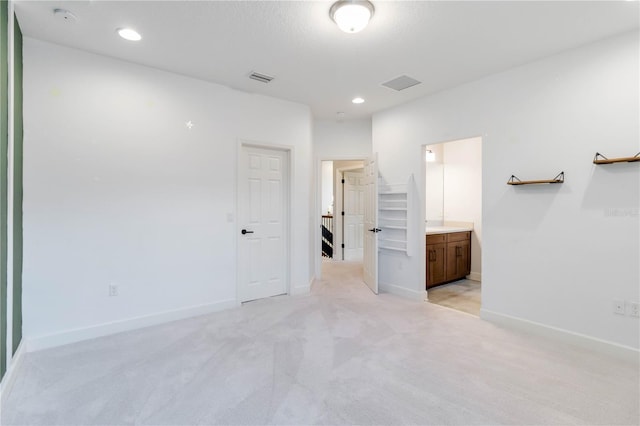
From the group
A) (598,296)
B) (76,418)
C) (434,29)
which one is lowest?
(76,418)

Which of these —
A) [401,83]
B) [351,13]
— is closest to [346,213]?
[401,83]

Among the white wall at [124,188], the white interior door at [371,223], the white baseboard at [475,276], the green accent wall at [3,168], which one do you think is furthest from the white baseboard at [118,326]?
the white baseboard at [475,276]

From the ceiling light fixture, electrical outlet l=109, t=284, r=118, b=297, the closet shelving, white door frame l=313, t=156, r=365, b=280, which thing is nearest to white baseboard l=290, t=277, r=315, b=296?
white door frame l=313, t=156, r=365, b=280

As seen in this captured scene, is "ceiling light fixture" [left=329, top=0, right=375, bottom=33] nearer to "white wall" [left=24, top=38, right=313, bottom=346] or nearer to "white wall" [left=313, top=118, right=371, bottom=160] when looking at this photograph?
"white wall" [left=24, top=38, right=313, bottom=346]

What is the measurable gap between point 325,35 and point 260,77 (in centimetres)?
115

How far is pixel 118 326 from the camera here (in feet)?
10.2

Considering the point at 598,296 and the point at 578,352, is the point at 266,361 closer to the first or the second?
the point at 578,352

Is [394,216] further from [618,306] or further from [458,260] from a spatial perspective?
[618,306]

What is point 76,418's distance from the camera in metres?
1.86

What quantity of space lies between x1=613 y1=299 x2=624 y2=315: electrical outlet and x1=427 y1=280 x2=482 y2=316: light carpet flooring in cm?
125

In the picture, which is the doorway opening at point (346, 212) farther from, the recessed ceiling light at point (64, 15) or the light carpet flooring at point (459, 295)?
the recessed ceiling light at point (64, 15)

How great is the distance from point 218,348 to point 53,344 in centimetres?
149

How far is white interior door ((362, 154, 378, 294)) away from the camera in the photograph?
445cm

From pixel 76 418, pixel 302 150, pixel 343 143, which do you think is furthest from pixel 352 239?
pixel 76 418
